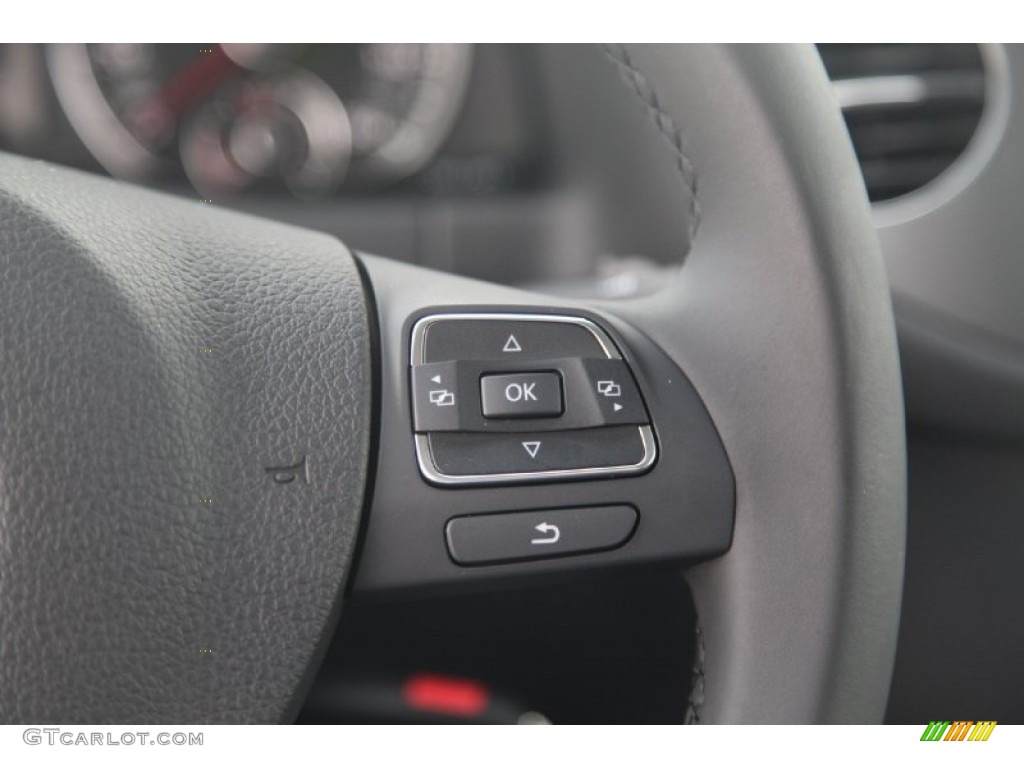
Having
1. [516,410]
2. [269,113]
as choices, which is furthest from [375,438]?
[269,113]

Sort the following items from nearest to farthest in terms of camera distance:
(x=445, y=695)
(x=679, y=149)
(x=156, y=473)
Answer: (x=156, y=473), (x=679, y=149), (x=445, y=695)

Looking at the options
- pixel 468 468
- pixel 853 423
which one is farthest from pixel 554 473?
pixel 853 423

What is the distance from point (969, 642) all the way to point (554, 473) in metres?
0.38

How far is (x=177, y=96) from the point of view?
7.23ft

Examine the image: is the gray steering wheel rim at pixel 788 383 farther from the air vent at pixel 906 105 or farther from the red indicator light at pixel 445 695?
the air vent at pixel 906 105

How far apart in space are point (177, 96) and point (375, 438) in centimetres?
188

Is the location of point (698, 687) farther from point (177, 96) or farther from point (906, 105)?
point (177, 96)

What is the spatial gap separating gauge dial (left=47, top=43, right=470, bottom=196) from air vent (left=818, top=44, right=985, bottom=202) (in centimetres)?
116

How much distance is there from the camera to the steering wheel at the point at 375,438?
1.61 ft

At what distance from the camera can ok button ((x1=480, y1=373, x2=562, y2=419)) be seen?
1.85 ft

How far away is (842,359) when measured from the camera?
53 centimetres

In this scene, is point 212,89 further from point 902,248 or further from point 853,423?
point 853,423

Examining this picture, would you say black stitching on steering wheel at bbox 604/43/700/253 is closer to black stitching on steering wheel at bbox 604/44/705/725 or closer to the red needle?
black stitching on steering wheel at bbox 604/44/705/725
